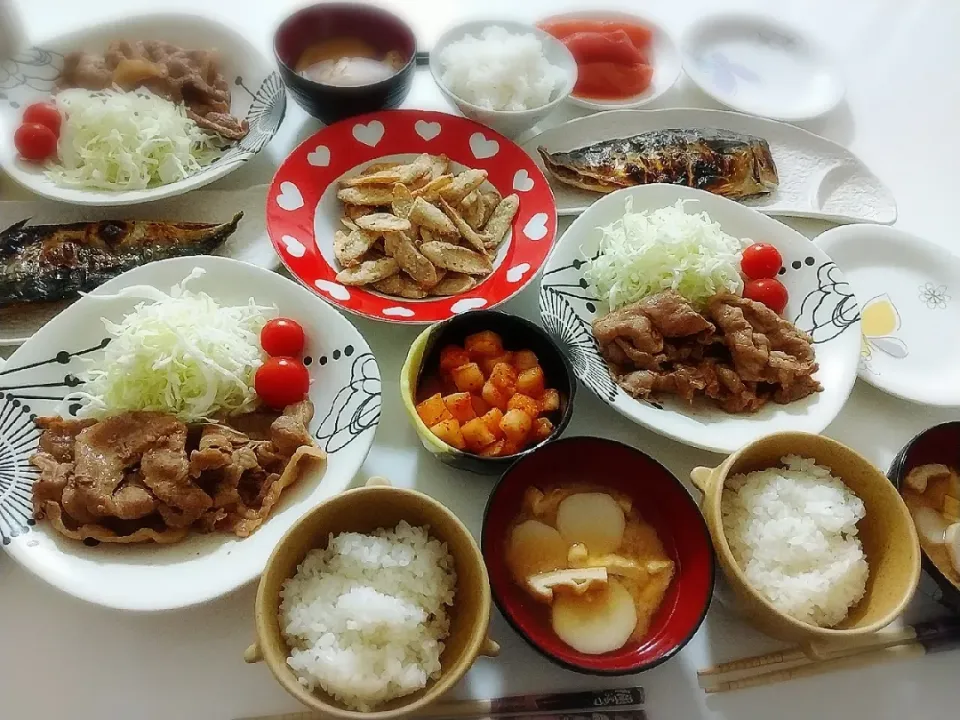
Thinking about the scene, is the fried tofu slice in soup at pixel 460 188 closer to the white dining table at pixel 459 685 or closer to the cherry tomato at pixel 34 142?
the white dining table at pixel 459 685

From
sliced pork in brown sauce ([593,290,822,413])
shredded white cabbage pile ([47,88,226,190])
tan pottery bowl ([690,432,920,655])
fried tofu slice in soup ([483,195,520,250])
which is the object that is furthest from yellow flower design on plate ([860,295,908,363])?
shredded white cabbage pile ([47,88,226,190])

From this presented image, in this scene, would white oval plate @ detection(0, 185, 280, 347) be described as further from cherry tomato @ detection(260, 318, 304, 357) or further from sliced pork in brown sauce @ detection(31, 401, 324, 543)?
sliced pork in brown sauce @ detection(31, 401, 324, 543)

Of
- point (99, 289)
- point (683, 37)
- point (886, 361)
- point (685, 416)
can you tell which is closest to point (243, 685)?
point (99, 289)

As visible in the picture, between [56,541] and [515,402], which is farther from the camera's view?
[515,402]

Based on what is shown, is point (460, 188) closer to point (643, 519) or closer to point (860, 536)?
point (643, 519)

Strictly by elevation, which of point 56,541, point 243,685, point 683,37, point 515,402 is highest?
point 683,37

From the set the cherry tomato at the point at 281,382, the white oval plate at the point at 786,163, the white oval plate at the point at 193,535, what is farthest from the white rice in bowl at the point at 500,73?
the cherry tomato at the point at 281,382

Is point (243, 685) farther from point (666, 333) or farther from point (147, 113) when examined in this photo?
point (147, 113)
